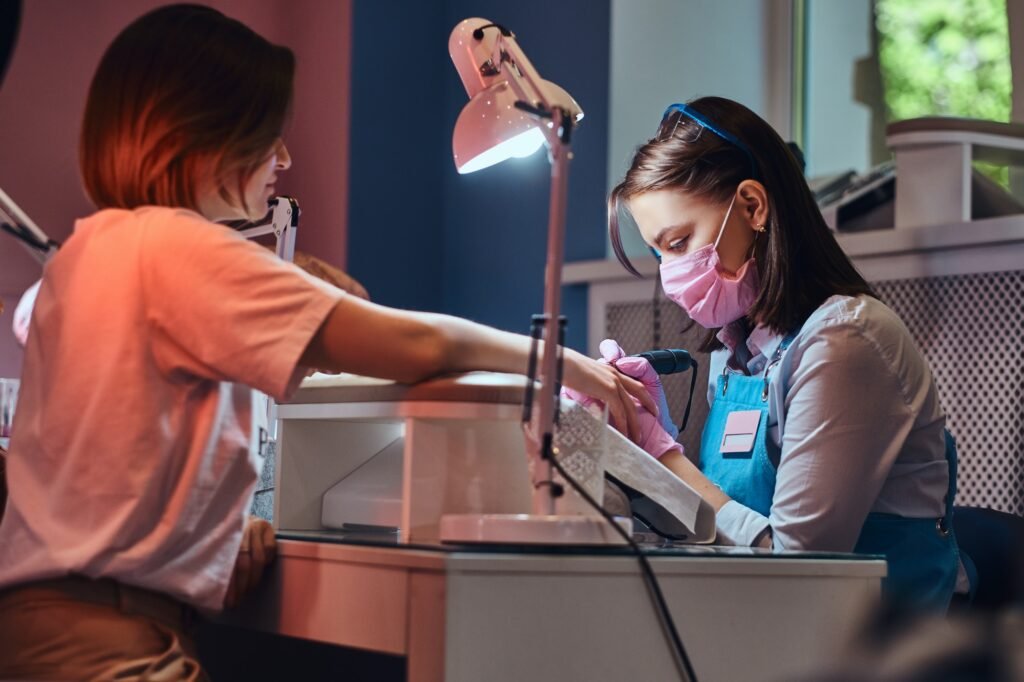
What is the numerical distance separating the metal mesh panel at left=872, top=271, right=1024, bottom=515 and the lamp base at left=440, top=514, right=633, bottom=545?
4.42ft

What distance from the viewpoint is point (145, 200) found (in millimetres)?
1130

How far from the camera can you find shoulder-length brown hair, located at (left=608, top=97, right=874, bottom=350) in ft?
5.58

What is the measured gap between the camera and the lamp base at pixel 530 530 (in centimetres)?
102

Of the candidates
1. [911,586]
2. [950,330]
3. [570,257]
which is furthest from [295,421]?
[570,257]

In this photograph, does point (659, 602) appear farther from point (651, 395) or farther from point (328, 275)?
point (328, 275)

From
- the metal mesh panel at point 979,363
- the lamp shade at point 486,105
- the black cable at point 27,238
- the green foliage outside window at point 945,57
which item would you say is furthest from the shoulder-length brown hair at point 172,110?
the green foliage outside window at point 945,57

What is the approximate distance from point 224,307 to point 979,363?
1.59 metres

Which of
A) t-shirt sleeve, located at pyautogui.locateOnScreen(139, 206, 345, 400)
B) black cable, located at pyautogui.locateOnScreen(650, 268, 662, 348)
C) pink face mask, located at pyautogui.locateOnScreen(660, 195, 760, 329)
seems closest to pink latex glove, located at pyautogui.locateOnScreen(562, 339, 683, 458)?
pink face mask, located at pyautogui.locateOnScreen(660, 195, 760, 329)

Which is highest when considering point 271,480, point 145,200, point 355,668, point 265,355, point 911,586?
point 145,200

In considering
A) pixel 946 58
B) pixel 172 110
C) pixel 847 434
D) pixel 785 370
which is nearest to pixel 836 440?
pixel 847 434

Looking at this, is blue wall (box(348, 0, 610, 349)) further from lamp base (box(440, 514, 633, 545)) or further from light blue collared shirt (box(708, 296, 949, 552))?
lamp base (box(440, 514, 633, 545))

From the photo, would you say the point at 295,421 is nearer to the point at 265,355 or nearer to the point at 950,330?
the point at 265,355

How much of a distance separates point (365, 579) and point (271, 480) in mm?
574

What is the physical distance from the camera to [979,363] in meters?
2.20
